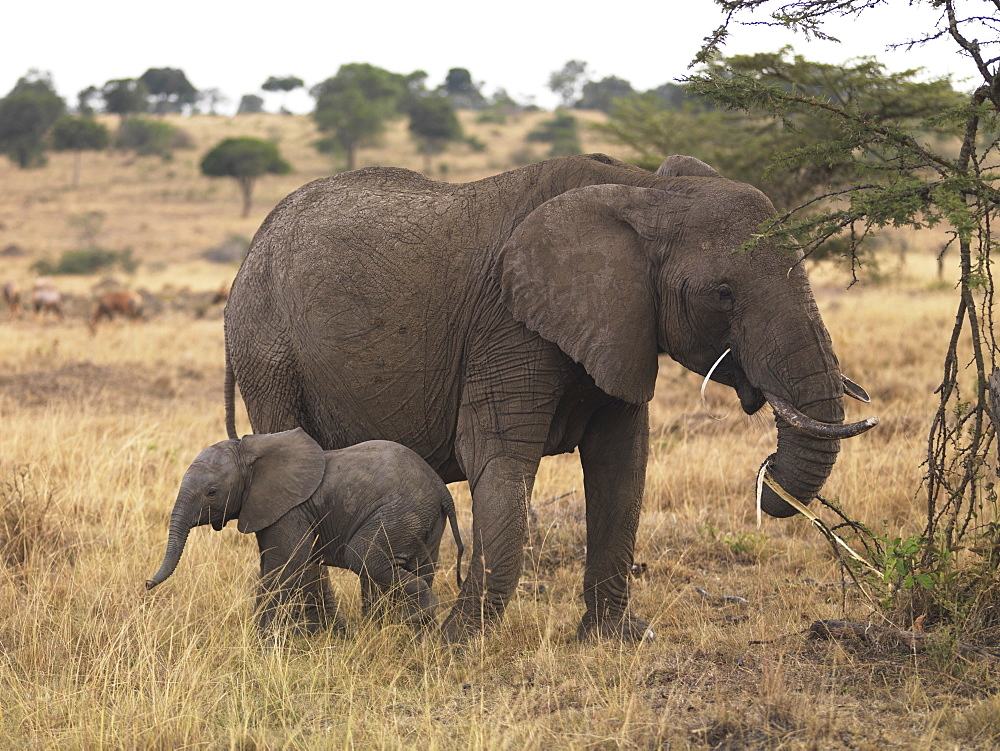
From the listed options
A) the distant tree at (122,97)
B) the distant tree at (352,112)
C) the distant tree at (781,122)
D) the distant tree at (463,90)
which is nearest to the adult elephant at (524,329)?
the distant tree at (781,122)

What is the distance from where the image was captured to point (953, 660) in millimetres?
4270

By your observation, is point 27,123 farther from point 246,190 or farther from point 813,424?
point 813,424

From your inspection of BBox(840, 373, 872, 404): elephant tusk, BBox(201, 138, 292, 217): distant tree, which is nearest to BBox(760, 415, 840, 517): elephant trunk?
BBox(840, 373, 872, 404): elephant tusk

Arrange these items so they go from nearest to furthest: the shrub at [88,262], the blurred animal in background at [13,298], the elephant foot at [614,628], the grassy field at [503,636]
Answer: the grassy field at [503,636]
the elephant foot at [614,628]
the blurred animal in background at [13,298]
the shrub at [88,262]

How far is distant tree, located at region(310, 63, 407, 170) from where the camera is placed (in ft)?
192

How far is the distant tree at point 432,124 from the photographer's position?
59688 mm

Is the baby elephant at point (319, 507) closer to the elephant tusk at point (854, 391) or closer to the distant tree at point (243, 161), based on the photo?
the elephant tusk at point (854, 391)

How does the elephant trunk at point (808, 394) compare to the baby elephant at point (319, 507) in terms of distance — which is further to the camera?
the baby elephant at point (319, 507)

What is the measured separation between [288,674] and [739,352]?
2.27 meters

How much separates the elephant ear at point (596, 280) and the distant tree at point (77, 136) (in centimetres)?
5886

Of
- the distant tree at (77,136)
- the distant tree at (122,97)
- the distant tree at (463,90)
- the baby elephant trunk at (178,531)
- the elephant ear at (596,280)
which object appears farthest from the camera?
the distant tree at (463,90)

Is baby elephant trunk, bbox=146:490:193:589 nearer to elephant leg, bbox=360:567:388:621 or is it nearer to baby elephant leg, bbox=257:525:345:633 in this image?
baby elephant leg, bbox=257:525:345:633

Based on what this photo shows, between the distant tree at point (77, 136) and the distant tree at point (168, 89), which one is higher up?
the distant tree at point (168, 89)

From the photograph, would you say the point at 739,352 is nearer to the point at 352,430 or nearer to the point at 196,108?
the point at 352,430
